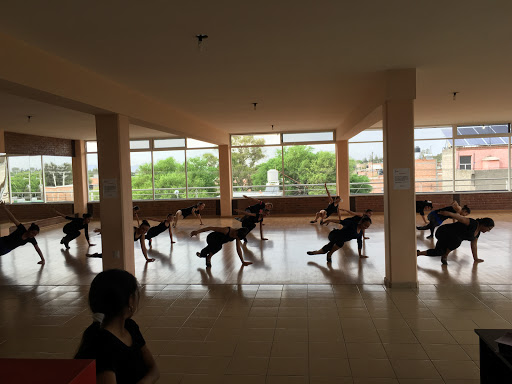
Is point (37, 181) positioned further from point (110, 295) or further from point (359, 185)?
point (110, 295)

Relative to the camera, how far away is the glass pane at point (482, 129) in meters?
12.9

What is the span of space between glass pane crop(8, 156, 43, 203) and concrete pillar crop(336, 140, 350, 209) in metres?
10.4

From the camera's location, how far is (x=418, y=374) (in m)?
2.87

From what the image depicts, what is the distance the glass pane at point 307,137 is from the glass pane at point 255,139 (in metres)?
0.30

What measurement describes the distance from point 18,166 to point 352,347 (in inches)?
567

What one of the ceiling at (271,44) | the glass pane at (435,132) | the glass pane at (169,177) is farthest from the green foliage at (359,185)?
the ceiling at (271,44)

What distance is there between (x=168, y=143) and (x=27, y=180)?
17.3 ft

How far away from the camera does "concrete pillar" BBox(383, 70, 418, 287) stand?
4906 mm

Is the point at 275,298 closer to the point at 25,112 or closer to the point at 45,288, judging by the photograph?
the point at 45,288

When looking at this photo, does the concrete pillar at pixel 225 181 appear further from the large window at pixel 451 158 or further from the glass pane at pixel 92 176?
the glass pane at pixel 92 176

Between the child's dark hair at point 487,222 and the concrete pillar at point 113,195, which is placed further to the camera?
the child's dark hair at point 487,222

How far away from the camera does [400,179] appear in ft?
16.3

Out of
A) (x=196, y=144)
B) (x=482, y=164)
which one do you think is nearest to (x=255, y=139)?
(x=196, y=144)

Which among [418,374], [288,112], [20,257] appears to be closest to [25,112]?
[20,257]
